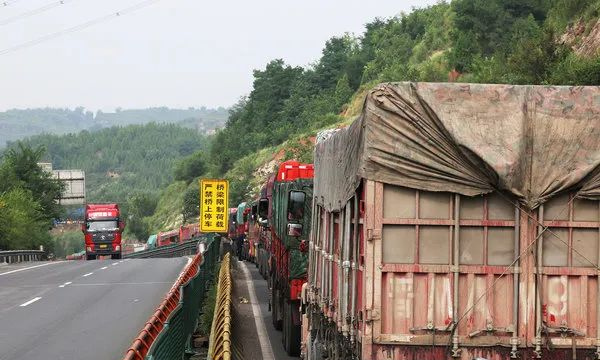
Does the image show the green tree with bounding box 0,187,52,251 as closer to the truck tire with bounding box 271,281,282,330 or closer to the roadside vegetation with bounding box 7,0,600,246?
the roadside vegetation with bounding box 7,0,600,246

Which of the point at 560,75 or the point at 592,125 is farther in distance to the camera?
the point at 560,75

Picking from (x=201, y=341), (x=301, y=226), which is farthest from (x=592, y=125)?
(x=201, y=341)

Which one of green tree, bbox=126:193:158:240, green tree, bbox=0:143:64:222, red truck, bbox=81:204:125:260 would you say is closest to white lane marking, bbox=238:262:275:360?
red truck, bbox=81:204:125:260

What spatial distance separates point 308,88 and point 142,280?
340 feet

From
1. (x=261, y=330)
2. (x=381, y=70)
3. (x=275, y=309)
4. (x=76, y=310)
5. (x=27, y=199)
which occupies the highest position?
(x=381, y=70)

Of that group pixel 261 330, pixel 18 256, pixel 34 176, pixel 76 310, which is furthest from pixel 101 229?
pixel 261 330

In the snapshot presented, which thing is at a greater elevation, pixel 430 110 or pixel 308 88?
pixel 308 88

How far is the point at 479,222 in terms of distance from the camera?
934cm

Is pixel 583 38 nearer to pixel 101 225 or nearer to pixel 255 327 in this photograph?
pixel 101 225

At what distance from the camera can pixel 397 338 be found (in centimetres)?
919

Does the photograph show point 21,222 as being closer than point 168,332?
No

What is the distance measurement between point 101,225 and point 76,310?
40.9 metres

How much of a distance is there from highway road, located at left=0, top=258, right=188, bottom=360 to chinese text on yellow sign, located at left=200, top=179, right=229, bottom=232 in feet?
26.8

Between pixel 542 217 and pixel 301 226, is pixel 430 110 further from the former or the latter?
pixel 301 226
